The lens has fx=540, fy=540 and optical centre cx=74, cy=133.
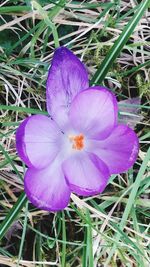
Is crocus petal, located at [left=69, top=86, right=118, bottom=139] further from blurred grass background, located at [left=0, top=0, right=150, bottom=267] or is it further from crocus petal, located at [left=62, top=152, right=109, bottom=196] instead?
blurred grass background, located at [left=0, top=0, right=150, bottom=267]

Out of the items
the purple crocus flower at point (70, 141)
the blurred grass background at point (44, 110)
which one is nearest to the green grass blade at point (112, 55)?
the purple crocus flower at point (70, 141)

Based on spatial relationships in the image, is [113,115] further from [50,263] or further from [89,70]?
[50,263]

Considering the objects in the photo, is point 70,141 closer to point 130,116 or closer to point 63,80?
point 63,80

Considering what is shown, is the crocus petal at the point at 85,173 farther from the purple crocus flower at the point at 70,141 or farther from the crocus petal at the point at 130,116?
the crocus petal at the point at 130,116

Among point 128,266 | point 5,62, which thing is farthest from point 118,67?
point 128,266

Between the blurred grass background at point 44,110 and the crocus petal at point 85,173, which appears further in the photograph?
the blurred grass background at point 44,110

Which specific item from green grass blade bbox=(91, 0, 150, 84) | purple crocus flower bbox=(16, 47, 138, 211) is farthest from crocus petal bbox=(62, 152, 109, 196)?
green grass blade bbox=(91, 0, 150, 84)
